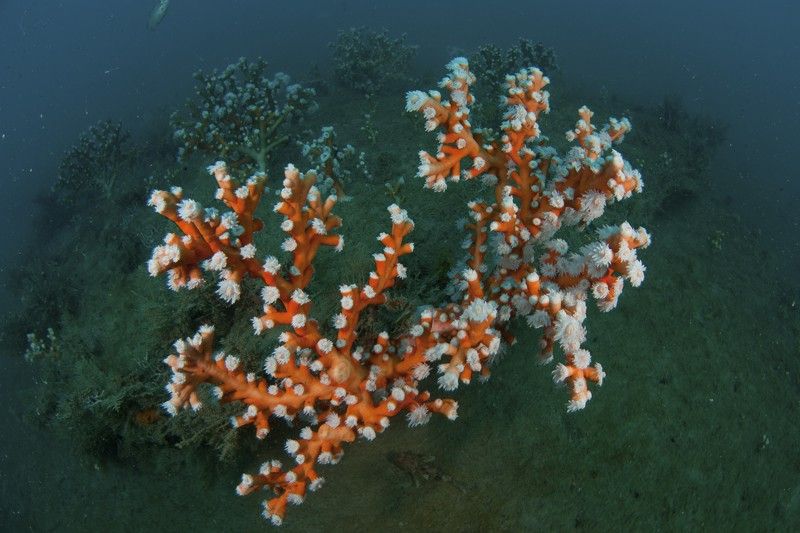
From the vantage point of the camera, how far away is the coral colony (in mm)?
2875

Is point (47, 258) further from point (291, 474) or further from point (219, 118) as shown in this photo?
point (291, 474)

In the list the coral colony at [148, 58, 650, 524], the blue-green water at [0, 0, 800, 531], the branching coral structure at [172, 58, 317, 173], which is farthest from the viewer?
the branching coral structure at [172, 58, 317, 173]

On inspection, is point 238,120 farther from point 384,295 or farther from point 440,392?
point 440,392

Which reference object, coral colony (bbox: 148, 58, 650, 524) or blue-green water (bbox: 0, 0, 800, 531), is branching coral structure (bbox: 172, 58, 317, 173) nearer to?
blue-green water (bbox: 0, 0, 800, 531)

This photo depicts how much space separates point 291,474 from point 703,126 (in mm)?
13949

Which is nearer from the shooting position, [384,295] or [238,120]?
[384,295]

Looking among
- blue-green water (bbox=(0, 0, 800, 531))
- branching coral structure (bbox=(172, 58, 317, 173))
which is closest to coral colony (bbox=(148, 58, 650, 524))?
blue-green water (bbox=(0, 0, 800, 531))

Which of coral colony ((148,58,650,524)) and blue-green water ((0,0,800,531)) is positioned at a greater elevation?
coral colony ((148,58,650,524))

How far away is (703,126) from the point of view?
1285 centimetres

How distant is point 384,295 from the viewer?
11.1ft

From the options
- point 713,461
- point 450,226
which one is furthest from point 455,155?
point 713,461

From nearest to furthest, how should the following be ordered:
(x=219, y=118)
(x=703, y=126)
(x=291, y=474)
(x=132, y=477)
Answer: (x=291, y=474) → (x=132, y=477) → (x=219, y=118) → (x=703, y=126)

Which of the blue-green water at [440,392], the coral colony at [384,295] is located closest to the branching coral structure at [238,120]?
the blue-green water at [440,392]

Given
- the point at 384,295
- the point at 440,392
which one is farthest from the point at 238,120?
the point at 440,392
